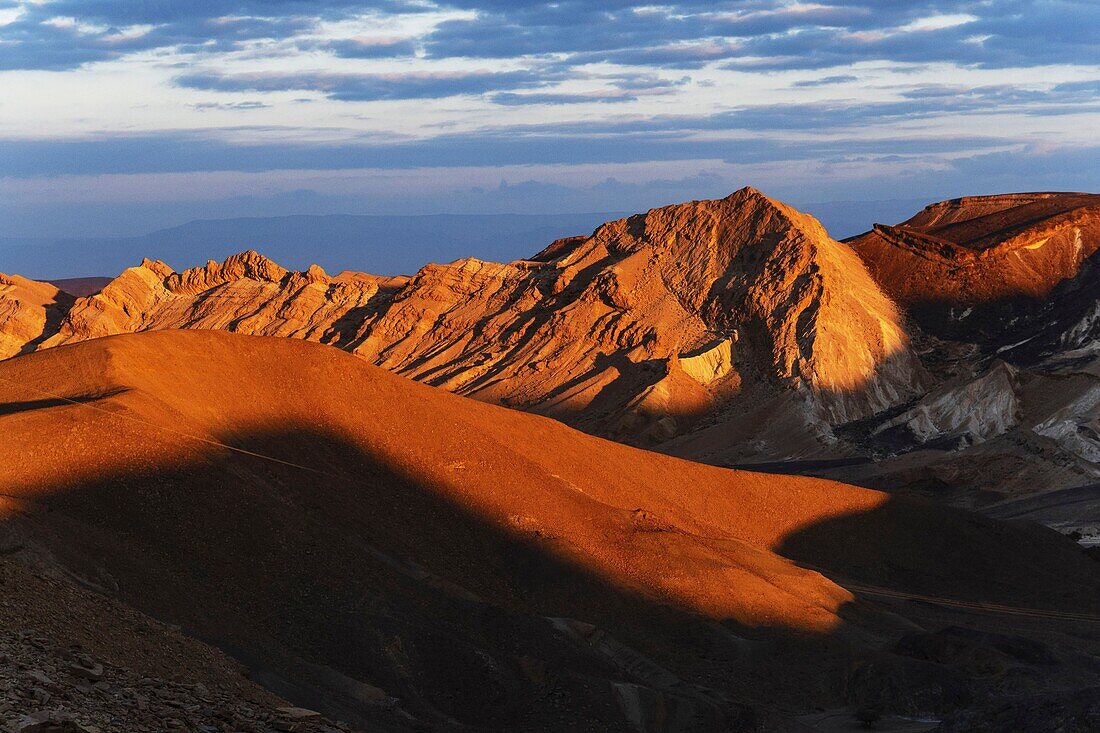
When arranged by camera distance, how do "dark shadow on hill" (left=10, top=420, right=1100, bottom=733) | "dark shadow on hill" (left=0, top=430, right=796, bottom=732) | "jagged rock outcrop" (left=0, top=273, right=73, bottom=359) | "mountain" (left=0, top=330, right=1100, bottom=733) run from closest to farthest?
1. "dark shadow on hill" (left=0, top=430, right=796, bottom=732)
2. "dark shadow on hill" (left=10, top=420, right=1100, bottom=733)
3. "mountain" (left=0, top=330, right=1100, bottom=733)
4. "jagged rock outcrop" (left=0, top=273, right=73, bottom=359)

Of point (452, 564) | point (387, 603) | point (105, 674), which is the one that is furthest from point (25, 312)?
point (105, 674)

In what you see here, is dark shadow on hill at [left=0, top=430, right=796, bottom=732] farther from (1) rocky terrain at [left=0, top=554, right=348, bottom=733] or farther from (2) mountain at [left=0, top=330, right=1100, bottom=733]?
(1) rocky terrain at [left=0, top=554, right=348, bottom=733]

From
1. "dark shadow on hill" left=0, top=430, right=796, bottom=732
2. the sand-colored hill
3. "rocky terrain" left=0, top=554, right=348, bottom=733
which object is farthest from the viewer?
the sand-colored hill

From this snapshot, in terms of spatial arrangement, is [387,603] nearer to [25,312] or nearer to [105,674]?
[105,674]

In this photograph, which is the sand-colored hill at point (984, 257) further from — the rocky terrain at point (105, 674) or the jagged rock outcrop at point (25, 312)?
the rocky terrain at point (105, 674)

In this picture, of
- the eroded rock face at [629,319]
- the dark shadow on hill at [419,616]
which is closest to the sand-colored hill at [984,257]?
the eroded rock face at [629,319]

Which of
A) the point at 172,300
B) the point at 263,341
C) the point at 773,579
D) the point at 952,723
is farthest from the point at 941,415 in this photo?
the point at 172,300

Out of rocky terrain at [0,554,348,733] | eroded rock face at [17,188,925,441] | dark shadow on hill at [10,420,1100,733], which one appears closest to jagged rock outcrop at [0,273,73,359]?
eroded rock face at [17,188,925,441]
